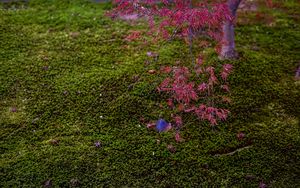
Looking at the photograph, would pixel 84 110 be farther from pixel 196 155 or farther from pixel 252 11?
pixel 252 11

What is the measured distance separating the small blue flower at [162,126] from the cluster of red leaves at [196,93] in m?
0.16

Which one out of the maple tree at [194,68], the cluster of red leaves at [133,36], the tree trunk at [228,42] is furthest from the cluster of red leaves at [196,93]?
the cluster of red leaves at [133,36]

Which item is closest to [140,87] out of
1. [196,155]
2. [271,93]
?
[196,155]

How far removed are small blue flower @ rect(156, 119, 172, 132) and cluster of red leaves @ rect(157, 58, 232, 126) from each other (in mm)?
161

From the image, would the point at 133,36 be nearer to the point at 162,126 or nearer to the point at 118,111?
the point at 118,111

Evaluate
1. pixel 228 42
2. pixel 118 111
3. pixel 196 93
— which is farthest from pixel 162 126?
pixel 228 42

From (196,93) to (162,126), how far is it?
95cm

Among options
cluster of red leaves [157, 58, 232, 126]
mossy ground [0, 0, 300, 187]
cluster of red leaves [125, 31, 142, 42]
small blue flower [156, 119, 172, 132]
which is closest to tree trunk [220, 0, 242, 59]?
mossy ground [0, 0, 300, 187]

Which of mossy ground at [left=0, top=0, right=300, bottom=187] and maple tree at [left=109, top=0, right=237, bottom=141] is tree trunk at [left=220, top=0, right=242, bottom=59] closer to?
maple tree at [left=109, top=0, right=237, bottom=141]

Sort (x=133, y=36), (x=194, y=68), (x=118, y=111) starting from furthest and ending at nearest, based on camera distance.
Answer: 1. (x=133, y=36)
2. (x=194, y=68)
3. (x=118, y=111)

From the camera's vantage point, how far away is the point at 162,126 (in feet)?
18.3

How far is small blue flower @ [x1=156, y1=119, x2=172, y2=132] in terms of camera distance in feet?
18.2

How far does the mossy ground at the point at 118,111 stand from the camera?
4.92 meters

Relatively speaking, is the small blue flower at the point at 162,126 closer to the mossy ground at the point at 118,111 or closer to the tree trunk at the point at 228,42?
the mossy ground at the point at 118,111
